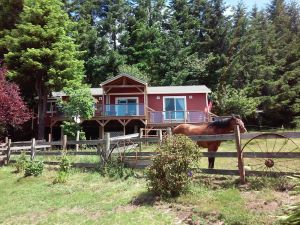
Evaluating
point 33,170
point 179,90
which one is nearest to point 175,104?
point 179,90

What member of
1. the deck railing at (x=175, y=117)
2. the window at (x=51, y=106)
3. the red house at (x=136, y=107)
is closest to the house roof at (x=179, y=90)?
the red house at (x=136, y=107)

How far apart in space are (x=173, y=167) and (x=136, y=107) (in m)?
23.3

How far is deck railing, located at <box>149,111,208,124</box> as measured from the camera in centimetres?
3206

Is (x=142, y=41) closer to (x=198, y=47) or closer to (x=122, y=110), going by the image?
(x=198, y=47)

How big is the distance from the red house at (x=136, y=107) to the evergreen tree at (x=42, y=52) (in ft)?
9.88

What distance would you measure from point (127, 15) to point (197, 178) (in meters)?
44.1

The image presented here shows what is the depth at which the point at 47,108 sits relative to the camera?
35.2m

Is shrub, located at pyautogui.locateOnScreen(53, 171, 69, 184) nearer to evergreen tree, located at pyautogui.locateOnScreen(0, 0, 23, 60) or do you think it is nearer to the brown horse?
the brown horse

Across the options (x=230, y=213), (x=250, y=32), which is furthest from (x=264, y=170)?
(x=250, y=32)

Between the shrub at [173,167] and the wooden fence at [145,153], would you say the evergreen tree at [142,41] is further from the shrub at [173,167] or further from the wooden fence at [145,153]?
the shrub at [173,167]

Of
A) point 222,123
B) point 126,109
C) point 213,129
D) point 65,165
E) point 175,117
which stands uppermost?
point 126,109

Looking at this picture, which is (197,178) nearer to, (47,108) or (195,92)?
(195,92)

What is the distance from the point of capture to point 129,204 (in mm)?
8727

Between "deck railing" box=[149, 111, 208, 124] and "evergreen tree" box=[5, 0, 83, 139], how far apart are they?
696 cm
